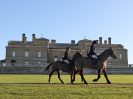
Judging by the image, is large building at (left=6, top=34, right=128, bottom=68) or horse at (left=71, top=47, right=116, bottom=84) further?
large building at (left=6, top=34, right=128, bottom=68)

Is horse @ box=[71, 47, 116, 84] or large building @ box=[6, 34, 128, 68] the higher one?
large building @ box=[6, 34, 128, 68]

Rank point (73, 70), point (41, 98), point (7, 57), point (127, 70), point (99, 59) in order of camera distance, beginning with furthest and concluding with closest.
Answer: point (7, 57)
point (127, 70)
point (73, 70)
point (99, 59)
point (41, 98)

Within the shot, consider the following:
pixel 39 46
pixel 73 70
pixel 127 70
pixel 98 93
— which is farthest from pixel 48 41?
pixel 98 93

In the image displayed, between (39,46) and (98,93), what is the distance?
87.1 metres

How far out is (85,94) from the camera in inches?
520

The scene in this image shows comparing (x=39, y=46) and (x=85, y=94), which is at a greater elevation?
(x=39, y=46)

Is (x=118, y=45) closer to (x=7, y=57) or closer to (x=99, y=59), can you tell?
(x=7, y=57)

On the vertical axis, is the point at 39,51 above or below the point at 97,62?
above

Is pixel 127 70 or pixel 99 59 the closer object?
pixel 99 59

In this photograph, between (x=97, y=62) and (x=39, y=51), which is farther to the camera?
(x=39, y=51)

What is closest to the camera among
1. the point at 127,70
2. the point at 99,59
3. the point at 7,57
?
the point at 99,59

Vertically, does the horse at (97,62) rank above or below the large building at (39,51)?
below

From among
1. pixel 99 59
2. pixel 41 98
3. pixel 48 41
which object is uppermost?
pixel 48 41

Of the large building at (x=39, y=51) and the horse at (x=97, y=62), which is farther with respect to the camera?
the large building at (x=39, y=51)
